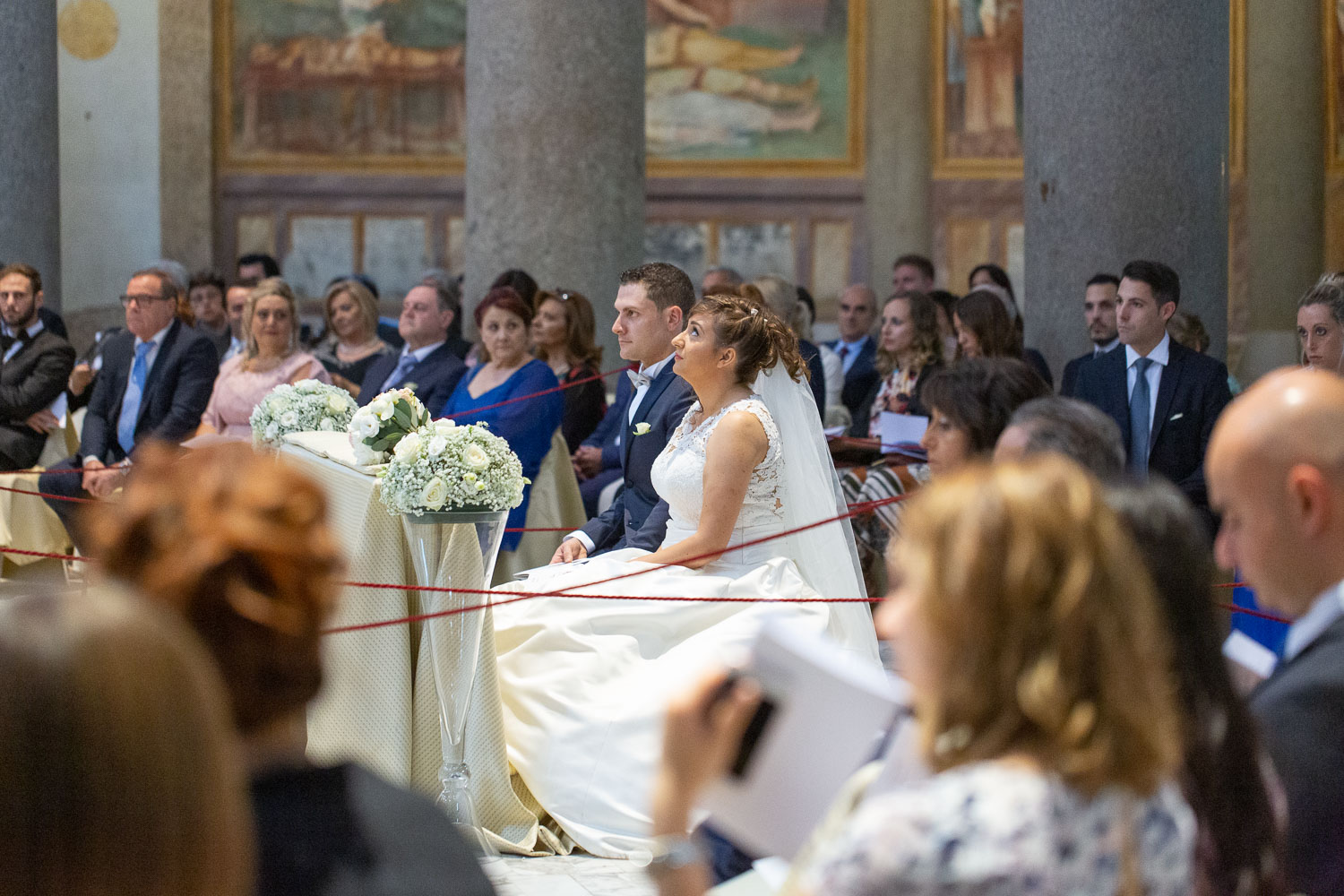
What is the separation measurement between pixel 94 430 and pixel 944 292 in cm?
453

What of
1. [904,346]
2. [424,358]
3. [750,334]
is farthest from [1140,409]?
[424,358]

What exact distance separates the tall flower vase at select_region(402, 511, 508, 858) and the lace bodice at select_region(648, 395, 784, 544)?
0.71 meters

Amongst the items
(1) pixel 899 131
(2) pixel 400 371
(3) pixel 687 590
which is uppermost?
(1) pixel 899 131

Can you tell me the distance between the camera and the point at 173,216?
12.9 metres

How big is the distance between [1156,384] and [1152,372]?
0.21 ft

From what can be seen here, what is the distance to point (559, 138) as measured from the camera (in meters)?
7.72

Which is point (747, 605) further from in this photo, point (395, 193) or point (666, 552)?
point (395, 193)

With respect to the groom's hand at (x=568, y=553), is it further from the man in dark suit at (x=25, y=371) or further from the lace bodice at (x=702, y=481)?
the man in dark suit at (x=25, y=371)

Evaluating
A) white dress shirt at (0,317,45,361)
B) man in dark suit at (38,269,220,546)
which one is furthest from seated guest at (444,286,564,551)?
white dress shirt at (0,317,45,361)

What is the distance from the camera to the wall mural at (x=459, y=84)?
509 inches

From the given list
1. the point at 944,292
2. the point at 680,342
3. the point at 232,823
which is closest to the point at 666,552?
the point at 680,342

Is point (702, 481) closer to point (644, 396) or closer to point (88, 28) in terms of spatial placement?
point (644, 396)

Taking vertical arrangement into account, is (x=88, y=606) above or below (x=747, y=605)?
above

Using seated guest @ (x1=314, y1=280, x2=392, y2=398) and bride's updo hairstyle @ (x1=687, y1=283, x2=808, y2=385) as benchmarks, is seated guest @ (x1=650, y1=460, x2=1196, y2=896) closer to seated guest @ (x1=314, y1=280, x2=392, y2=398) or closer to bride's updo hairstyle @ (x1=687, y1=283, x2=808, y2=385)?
bride's updo hairstyle @ (x1=687, y1=283, x2=808, y2=385)
